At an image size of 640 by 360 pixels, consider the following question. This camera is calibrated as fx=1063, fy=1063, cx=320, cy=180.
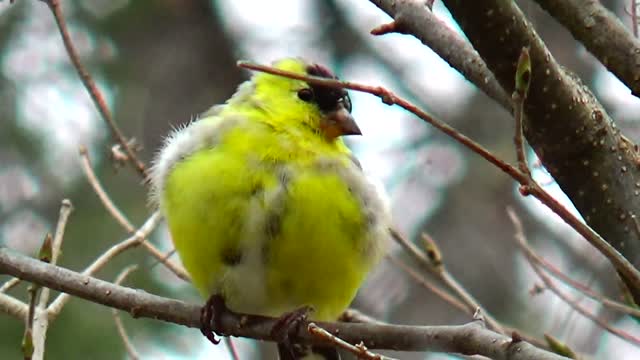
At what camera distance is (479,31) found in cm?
229

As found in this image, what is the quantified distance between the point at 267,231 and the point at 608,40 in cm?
135

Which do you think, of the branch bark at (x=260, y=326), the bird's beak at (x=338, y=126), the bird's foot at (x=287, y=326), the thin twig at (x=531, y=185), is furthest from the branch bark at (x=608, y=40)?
the bird's beak at (x=338, y=126)

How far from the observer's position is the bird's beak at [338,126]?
390cm

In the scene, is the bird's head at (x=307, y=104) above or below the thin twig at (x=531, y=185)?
below

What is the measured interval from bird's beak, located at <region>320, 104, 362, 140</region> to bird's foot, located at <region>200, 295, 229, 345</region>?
781 mm

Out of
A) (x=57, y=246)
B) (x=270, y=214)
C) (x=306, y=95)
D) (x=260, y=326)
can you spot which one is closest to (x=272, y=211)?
(x=270, y=214)

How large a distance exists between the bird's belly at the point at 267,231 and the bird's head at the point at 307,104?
37cm

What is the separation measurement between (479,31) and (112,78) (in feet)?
18.3

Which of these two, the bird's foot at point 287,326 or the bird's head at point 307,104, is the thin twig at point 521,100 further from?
the bird's head at point 307,104

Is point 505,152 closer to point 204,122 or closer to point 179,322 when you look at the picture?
point 204,122

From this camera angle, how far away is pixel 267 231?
341 centimetres

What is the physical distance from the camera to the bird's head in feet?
12.8

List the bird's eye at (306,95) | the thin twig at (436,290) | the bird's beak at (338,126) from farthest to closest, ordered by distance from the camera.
A: the bird's eye at (306,95) → the bird's beak at (338,126) → the thin twig at (436,290)

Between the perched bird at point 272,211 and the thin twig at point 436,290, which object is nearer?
the perched bird at point 272,211
